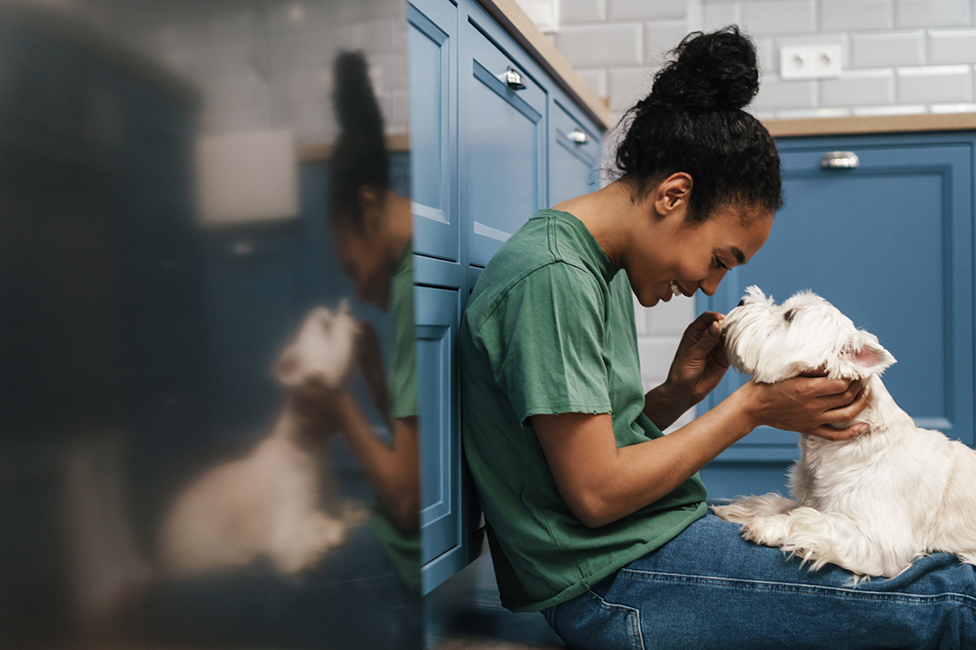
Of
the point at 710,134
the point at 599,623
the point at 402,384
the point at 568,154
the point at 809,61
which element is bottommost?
the point at 599,623

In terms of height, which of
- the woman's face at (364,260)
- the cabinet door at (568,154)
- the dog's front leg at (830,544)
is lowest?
the dog's front leg at (830,544)

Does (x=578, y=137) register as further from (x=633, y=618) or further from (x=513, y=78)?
(x=633, y=618)

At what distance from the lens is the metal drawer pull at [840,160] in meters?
2.07

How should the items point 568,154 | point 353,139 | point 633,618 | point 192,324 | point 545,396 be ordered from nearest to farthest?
point 192,324
point 353,139
point 545,396
point 633,618
point 568,154

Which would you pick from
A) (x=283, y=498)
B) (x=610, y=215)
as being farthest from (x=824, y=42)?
(x=283, y=498)

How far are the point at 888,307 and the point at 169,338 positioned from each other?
7.12ft

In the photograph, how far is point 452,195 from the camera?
1.12 m

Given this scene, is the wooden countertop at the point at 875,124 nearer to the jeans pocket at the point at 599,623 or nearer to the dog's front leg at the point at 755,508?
the dog's front leg at the point at 755,508

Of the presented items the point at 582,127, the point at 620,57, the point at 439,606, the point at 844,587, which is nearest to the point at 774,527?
the point at 844,587

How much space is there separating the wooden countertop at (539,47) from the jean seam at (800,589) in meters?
0.91

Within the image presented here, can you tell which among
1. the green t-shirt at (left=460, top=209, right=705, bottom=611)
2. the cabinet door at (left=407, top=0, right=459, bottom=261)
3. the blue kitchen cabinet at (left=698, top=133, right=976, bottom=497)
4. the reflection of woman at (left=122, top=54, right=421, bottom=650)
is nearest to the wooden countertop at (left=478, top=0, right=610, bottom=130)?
the cabinet door at (left=407, top=0, right=459, bottom=261)

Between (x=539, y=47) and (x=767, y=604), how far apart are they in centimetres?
107

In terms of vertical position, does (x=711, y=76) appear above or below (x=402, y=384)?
above

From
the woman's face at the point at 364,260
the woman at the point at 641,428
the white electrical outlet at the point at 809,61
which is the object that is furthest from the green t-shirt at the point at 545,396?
the white electrical outlet at the point at 809,61
